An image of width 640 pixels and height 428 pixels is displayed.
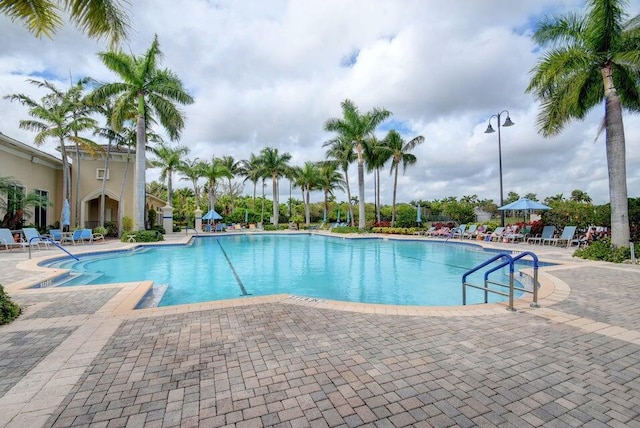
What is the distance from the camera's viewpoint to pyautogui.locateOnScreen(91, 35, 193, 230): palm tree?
1623 centimetres

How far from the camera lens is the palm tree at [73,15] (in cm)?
463

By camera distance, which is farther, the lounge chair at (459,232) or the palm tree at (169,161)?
the palm tree at (169,161)

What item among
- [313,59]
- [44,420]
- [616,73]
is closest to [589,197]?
[616,73]

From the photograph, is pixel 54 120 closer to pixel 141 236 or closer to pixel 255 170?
pixel 141 236

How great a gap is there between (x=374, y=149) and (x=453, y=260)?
14957 mm

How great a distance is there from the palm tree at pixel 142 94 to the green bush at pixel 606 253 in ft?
62.7

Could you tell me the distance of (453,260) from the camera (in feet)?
40.8

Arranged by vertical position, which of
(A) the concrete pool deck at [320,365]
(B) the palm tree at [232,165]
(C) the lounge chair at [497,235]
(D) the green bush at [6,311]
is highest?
(B) the palm tree at [232,165]

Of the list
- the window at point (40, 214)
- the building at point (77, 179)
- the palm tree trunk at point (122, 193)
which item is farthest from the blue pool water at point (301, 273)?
the window at point (40, 214)

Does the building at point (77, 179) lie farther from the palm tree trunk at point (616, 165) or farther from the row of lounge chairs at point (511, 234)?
the palm tree trunk at point (616, 165)

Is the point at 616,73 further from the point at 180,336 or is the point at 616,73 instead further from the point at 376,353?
the point at 180,336

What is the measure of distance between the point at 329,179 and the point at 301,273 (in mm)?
25058

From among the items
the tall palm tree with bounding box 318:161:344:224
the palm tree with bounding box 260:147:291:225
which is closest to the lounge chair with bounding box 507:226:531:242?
the tall palm tree with bounding box 318:161:344:224

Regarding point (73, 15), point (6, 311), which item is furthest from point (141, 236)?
point (73, 15)
